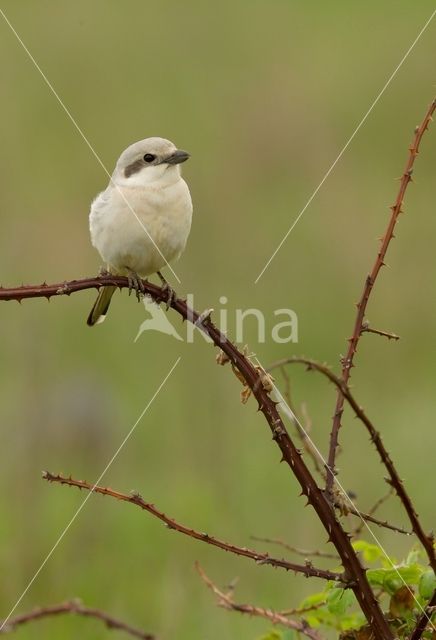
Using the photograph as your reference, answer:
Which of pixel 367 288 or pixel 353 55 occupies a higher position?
pixel 367 288

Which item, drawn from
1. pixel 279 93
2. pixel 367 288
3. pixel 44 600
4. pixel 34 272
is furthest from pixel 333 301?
pixel 367 288

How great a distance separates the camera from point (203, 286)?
778cm

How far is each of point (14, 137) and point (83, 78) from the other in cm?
195

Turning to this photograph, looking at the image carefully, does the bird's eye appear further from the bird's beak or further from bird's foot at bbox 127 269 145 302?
bird's foot at bbox 127 269 145 302

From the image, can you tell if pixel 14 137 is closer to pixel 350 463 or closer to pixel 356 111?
pixel 356 111

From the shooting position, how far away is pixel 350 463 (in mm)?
7160

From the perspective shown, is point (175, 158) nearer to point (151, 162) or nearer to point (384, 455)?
point (151, 162)

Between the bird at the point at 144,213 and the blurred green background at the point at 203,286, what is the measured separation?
55.2 inches

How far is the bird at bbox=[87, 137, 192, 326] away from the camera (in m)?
4.41

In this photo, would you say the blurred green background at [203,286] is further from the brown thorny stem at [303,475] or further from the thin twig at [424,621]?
the thin twig at [424,621]

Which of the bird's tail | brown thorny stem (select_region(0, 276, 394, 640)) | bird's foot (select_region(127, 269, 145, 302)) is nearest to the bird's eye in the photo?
bird's foot (select_region(127, 269, 145, 302))

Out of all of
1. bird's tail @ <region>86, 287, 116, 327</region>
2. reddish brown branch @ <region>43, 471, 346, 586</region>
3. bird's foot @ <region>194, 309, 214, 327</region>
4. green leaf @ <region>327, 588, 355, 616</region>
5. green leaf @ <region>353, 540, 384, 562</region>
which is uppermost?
bird's foot @ <region>194, 309, 214, 327</region>

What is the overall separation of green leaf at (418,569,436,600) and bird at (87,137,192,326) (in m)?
1.99

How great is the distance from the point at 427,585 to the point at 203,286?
529 cm
